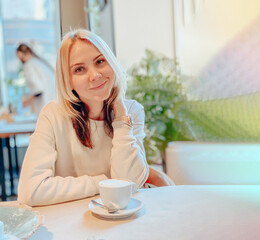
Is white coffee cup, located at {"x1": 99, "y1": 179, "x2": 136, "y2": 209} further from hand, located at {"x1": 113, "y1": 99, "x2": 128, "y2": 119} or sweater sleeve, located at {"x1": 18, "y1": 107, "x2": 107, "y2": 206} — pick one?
hand, located at {"x1": 113, "y1": 99, "x2": 128, "y2": 119}

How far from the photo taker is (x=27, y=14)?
5.23 m

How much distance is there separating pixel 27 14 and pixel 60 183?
4.80 m

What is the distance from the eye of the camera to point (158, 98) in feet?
8.32

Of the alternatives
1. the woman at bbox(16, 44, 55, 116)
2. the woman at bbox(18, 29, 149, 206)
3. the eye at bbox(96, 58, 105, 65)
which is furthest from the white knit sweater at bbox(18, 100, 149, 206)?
the woman at bbox(16, 44, 55, 116)

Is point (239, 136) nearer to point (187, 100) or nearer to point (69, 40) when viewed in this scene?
point (187, 100)

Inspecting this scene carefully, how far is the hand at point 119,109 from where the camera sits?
1276mm

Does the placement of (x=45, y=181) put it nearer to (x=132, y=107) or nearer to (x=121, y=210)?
(x=121, y=210)

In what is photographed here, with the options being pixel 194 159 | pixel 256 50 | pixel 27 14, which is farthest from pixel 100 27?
pixel 27 14

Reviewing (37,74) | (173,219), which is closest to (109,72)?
(173,219)

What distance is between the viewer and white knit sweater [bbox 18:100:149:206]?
3.41 ft

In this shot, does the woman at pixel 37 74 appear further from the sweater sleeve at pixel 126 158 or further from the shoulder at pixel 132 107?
the sweater sleeve at pixel 126 158

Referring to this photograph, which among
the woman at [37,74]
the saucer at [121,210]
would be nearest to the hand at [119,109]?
the saucer at [121,210]

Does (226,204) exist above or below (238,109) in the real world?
below

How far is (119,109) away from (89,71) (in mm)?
213
